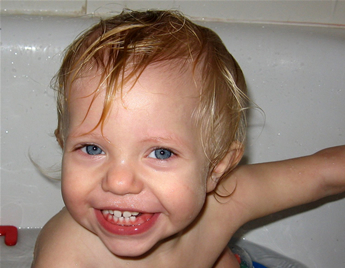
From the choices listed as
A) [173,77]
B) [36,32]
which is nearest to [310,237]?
[173,77]

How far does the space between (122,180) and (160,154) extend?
81 millimetres

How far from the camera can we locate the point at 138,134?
0.68 metres

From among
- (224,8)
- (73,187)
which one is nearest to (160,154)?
(73,187)

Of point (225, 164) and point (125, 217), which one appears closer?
point (125, 217)

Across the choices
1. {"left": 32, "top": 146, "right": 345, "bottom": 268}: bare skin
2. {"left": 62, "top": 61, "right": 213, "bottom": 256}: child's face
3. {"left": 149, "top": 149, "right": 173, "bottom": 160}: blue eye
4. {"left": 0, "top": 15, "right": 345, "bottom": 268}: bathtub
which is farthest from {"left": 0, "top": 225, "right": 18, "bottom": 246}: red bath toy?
{"left": 149, "top": 149, "right": 173, "bottom": 160}: blue eye

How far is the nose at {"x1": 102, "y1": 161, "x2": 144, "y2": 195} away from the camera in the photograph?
67 centimetres

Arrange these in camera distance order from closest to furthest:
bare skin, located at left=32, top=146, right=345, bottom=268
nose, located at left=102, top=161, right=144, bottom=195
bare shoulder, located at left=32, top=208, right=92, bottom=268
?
nose, located at left=102, top=161, right=144, bottom=195 < bare shoulder, located at left=32, top=208, right=92, bottom=268 < bare skin, located at left=32, top=146, right=345, bottom=268

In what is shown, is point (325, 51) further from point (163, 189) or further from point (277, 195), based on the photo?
point (163, 189)

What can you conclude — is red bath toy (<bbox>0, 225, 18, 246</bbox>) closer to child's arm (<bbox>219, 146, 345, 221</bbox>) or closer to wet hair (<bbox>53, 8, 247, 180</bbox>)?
wet hair (<bbox>53, 8, 247, 180</bbox>)

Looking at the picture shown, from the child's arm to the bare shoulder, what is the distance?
11.9 inches

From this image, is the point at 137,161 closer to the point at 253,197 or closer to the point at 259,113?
the point at 253,197

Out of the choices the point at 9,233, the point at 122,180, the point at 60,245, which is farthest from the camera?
the point at 9,233

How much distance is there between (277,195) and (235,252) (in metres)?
0.26

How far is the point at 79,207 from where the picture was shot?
0.73 meters
